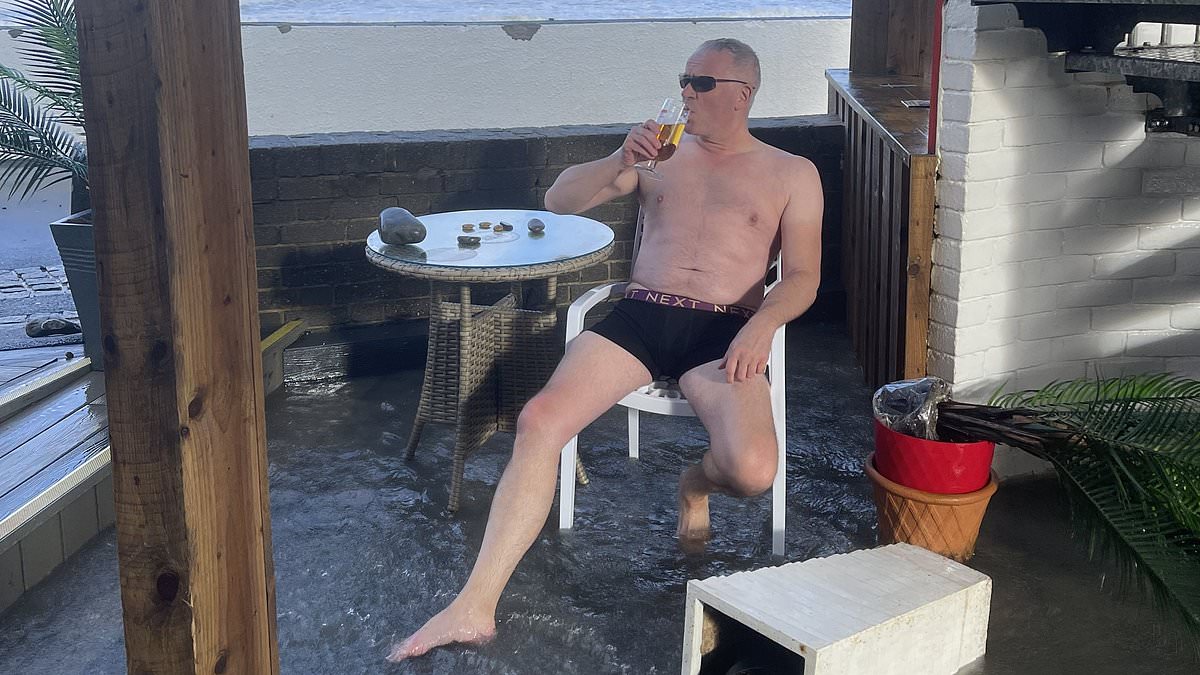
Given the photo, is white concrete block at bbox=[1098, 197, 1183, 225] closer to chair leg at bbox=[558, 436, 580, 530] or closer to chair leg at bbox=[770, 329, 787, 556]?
chair leg at bbox=[770, 329, 787, 556]

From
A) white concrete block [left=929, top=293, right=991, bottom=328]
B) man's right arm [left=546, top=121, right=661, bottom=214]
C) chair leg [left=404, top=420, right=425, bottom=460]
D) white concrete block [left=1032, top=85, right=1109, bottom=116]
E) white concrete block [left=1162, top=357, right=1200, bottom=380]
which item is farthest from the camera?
chair leg [left=404, top=420, right=425, bottom=460]

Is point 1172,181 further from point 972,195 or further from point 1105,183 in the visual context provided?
point 972,195

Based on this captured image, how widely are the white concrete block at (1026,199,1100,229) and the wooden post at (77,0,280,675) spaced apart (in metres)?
2.35

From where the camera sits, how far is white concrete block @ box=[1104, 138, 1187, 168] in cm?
328

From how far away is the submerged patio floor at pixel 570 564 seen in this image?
2.59m

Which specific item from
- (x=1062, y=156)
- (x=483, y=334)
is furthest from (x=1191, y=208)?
(x=483, y=334)

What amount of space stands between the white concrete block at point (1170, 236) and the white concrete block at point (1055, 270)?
0.57 ft

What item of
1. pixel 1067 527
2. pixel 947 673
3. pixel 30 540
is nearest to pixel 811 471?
pixel 1067 527

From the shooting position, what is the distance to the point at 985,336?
3.33 meters

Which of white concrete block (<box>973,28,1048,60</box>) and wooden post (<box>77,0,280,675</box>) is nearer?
wooden post (<box>77,0,280,675</box>)

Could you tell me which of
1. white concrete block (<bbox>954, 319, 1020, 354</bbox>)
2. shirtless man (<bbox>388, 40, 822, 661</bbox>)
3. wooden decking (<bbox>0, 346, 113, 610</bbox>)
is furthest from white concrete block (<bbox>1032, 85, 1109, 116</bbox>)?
wooden decking (<bbox>0, 346, 113, 610</bbox>)

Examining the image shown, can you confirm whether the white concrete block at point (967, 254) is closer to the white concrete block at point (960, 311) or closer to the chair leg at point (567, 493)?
the white concrete block at point (960, 311)

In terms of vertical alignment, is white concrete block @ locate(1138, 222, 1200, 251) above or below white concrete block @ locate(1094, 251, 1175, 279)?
above

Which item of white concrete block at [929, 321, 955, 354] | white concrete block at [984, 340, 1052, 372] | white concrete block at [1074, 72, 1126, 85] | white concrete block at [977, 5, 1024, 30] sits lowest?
white concrete block at [984, 340, 1052, 372]
